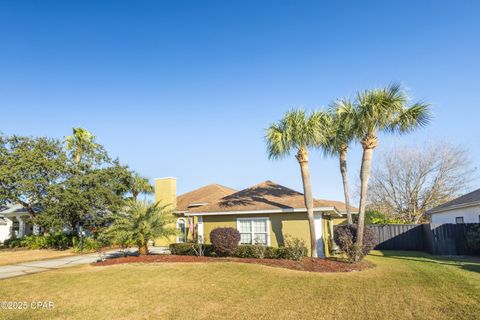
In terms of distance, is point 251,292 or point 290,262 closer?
point 251,292

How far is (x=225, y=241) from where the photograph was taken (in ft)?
47.7

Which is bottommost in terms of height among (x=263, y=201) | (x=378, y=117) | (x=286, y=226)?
(x=286, y=226)

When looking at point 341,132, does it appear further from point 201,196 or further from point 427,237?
point 201,196

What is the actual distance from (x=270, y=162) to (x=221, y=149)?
24.8ft

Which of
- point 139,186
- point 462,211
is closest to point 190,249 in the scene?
point 139,186

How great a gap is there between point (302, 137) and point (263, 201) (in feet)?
16.7

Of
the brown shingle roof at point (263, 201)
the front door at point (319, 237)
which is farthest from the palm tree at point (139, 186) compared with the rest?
the front door at point (319, 237)

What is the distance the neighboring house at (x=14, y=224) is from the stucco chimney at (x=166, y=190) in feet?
57.4

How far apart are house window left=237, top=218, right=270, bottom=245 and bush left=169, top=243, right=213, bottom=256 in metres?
2.07

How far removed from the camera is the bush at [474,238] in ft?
47.7

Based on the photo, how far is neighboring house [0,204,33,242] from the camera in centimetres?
3077

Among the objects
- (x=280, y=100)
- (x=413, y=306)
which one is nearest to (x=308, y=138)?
(x=280, y=100)

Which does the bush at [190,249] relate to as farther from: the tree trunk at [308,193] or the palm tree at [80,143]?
the palm tree at [80,143]

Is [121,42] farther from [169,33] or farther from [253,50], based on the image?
[253,50]
